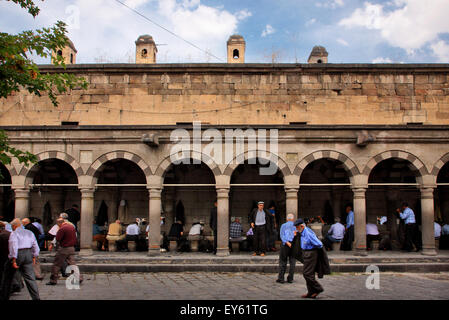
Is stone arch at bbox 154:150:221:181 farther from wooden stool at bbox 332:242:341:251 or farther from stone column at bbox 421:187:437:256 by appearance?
stone column at bbox 421:187:437:256

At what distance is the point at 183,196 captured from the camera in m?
17.6

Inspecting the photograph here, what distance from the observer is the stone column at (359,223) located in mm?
13992

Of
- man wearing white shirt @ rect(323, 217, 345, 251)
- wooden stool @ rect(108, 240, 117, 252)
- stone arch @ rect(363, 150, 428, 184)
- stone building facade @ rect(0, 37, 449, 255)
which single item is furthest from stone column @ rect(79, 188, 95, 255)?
stone arch @ rect(363, 150, 428, 184)

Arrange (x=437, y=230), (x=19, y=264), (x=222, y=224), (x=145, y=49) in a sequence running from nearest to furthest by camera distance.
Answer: (x=19, y=264), (x=222, y=224), (x=437, y=230), (x=145, y=49)

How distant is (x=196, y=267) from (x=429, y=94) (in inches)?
524

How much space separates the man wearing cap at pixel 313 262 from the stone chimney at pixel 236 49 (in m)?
15.5

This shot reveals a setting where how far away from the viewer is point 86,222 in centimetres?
1437

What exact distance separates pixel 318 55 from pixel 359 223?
16.9m

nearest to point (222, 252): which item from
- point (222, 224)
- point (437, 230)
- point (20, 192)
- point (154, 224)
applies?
point (222, 224)

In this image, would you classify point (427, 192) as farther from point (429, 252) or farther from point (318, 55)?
point (318, 55)

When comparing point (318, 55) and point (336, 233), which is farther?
point (318, 55)

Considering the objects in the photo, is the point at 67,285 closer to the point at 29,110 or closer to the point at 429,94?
the point at 29,110

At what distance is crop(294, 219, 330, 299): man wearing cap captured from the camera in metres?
8.58
